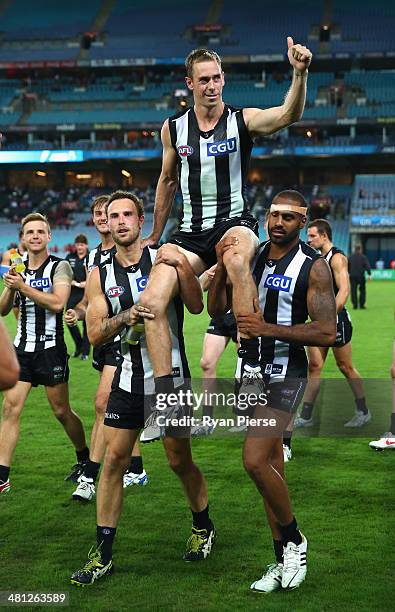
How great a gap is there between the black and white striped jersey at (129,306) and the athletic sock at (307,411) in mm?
3800

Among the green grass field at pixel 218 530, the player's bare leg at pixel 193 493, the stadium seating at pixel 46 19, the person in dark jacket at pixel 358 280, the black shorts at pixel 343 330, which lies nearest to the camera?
the green grass field at pixel 218 530

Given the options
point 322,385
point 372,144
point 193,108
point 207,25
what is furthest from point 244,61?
point 193,108

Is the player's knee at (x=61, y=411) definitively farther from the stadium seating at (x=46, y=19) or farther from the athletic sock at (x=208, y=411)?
the stadium seating at (x=46, y=19)

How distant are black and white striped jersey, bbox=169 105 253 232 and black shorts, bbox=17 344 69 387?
213cm

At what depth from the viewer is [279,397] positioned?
4859 mm

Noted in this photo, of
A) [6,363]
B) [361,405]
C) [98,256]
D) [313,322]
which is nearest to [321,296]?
[313,322]

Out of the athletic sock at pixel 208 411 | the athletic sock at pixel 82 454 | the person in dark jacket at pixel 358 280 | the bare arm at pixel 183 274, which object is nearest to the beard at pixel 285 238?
the bare arm at pixel 183 274

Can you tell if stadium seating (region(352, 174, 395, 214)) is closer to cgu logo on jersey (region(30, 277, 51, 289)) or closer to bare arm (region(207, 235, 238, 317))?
cgu logo on jersey (region(30, 277, 51, 289))

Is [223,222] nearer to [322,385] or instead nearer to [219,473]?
[219,473]

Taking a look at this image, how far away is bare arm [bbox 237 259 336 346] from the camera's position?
4664 millimetres

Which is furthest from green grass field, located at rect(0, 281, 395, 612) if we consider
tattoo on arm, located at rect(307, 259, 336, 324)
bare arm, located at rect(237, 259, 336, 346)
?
tattoo on arm, located at rect(307, 259, 336, 324)

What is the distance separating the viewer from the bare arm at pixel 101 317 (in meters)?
4.96

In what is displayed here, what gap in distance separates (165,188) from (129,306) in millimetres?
897

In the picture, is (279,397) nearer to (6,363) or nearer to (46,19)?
(6,363)
